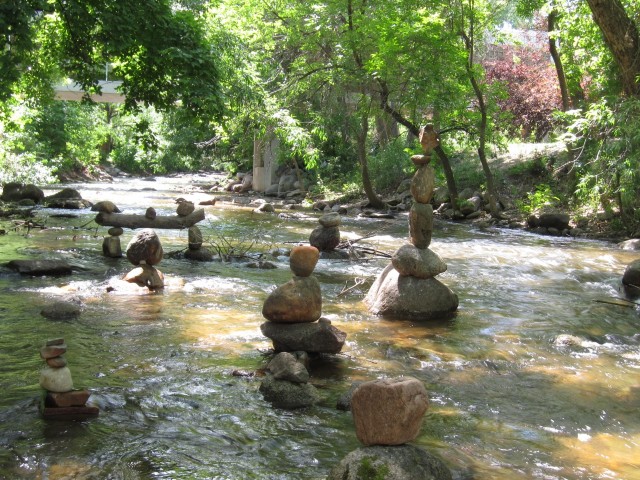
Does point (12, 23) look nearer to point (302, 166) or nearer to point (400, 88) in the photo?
point (400, 88)

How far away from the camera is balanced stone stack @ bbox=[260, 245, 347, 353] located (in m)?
6.05

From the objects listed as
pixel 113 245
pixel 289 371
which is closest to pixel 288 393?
pixel 289 371

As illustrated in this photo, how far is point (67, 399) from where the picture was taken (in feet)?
14.7

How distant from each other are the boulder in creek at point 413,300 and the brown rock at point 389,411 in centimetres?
434

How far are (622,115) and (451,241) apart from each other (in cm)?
488

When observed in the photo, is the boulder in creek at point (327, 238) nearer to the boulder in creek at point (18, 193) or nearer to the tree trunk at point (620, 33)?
the tree trunk at point (620, 33)

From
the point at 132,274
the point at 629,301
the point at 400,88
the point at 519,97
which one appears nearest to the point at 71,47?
the point at 132,274

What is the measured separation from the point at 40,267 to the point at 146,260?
1.82 m

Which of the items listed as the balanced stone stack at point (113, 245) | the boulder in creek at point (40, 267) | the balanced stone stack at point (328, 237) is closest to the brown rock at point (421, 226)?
the balanced stone stack at point (328, 237)

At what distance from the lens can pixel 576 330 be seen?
7.85 m

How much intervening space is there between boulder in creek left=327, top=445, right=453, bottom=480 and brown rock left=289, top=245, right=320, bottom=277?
9.29 feet

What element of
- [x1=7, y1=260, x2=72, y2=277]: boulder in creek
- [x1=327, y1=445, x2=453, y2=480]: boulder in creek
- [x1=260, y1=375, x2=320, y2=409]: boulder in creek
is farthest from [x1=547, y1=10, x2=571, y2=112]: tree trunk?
[x1=327, y1=445, x2=453, y2=480]: boulder in creek

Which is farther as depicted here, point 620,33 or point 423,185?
point 620,33

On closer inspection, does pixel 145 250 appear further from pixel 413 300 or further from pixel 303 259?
pixel 413 300
